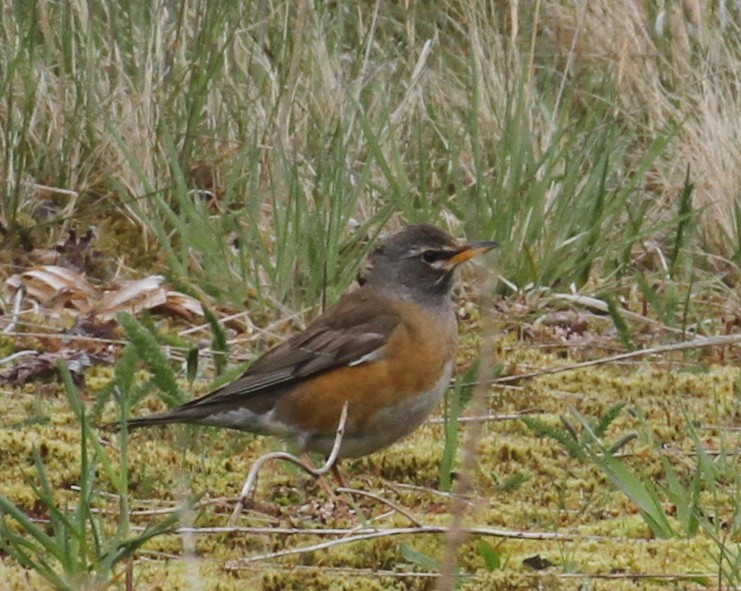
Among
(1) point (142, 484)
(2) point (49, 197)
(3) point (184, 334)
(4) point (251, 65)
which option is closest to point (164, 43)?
(4) point (251, 65)

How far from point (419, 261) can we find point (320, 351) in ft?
2.38

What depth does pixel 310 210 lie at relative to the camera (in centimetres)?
711

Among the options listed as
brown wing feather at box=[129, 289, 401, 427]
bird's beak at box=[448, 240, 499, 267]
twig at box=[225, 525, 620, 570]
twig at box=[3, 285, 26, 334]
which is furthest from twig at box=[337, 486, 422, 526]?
twig at box=[3, 285, 26, 334]

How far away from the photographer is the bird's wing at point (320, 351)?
203 inches

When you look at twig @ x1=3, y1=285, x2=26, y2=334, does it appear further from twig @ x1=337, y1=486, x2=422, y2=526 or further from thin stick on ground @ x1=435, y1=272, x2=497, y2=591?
thin stick on ground @ x1=435, y1=272, x2=497, y2=591

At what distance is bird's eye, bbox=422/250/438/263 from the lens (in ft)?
19.2

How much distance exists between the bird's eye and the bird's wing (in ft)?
1.35

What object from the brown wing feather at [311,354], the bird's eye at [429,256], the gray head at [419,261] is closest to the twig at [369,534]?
the brown wing feather at [311,354]

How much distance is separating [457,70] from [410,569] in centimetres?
700

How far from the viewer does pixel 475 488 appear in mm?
4586

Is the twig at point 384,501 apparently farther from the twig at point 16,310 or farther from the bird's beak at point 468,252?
the twig at point 16,310

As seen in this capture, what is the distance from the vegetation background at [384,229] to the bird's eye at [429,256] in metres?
0.58

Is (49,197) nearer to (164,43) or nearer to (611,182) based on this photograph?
(164,43)

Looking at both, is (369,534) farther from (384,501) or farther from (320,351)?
(320,351)
